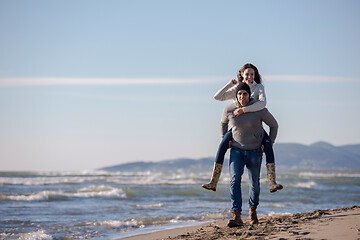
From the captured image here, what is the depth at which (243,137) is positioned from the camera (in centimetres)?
587

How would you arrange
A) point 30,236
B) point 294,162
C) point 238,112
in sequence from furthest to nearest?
1. point 294,162
2. point 30,236
3. point 238,112

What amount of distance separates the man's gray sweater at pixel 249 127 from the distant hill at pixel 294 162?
75.6 meters

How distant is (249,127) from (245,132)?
8cm

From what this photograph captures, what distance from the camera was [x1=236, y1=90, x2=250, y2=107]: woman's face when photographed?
5.82m

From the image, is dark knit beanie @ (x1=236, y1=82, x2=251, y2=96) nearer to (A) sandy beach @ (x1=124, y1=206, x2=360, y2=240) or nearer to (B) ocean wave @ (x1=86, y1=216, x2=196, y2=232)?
(A) sandy beach @ (x1=124, y1=206, x2=360, y2=240)

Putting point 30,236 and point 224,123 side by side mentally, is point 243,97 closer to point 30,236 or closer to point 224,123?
point 224,123

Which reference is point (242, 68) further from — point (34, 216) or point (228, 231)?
point (34, 216)

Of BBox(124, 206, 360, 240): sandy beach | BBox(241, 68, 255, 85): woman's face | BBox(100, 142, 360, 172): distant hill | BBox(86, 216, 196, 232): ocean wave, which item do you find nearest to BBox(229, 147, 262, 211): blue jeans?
BBox(124, 206, 360, 240): sandy beach

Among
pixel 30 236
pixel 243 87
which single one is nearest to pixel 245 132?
pixel 243 87

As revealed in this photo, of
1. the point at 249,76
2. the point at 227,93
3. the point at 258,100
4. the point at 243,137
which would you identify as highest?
the point at 249,76

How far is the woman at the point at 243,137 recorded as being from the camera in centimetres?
584

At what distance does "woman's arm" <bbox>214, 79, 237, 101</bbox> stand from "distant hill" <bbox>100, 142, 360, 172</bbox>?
248ft

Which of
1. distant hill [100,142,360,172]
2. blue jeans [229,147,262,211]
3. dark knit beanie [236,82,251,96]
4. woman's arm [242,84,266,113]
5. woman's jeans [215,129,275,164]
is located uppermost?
dark knit beanie [236,82,251,96]

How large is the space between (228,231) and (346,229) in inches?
52.3
